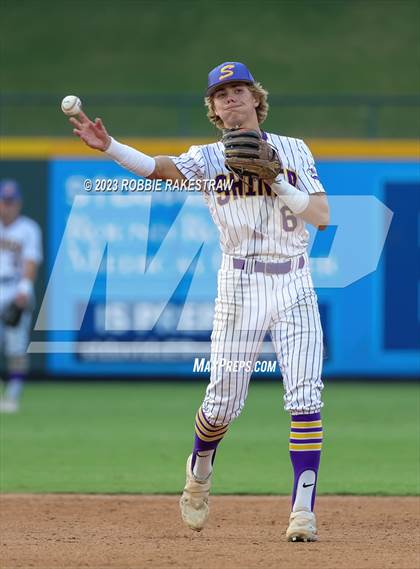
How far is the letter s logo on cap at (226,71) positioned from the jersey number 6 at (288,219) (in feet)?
2.08

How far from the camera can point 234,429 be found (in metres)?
10.3

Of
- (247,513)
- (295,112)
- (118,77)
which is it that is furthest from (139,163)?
(118,77)

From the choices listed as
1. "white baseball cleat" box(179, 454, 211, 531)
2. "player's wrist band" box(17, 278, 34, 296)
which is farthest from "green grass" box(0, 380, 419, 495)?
"white baseball cleat" box(179, 454, 211, 531)

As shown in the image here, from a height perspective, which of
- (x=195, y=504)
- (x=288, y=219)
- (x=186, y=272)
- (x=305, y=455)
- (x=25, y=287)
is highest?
(x=186, y=272)

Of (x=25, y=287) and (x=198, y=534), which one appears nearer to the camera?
(x=198, y=534)

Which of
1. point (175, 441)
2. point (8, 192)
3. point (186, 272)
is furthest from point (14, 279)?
point (175, 441)

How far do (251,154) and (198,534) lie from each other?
6.05ft

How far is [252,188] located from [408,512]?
215cm

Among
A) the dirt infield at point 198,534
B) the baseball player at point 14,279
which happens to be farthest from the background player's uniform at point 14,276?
the dirt infield at point 198,534

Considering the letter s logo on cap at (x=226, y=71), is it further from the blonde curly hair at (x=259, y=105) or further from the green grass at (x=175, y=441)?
the green grass at (x=175, y=441)

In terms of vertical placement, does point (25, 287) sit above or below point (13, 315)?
above

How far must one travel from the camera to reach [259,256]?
544 centimetres

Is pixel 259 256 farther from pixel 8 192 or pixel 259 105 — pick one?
pixel 8 192

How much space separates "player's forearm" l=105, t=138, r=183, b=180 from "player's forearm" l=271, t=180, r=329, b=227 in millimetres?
506
